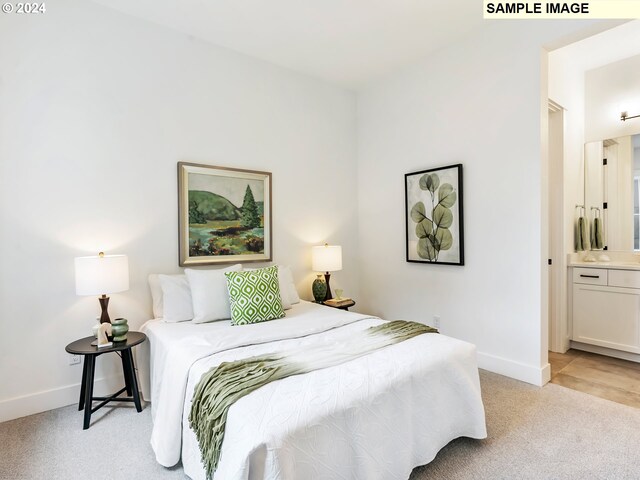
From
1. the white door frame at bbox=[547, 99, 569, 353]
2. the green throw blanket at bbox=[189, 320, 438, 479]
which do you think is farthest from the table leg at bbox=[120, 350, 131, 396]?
the white door frame at bbox=[547, 99, 569, 353]

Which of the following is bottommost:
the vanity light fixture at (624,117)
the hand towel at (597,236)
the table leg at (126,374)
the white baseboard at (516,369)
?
the white baseboard at (516,369)

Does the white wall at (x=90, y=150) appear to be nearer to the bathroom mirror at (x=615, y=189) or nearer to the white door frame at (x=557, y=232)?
the white door frame at (x=557, y=232)

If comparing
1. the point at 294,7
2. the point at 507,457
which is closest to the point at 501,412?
the point at 507,457

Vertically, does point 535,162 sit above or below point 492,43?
below

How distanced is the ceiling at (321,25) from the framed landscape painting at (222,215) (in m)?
1.17

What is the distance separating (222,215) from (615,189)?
403 cm

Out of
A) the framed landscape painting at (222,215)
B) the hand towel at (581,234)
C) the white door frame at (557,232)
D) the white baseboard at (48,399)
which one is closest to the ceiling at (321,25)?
the framed landscape painting at (222,215)

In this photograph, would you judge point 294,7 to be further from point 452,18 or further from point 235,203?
point 235,203

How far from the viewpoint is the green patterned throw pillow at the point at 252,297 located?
260 centimetres

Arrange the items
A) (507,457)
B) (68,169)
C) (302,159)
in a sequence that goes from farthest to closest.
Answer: (302,159) → (68,169) → (507,457)

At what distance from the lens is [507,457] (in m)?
1.90

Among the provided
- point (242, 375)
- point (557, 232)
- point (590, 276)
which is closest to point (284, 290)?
point (242, 375)

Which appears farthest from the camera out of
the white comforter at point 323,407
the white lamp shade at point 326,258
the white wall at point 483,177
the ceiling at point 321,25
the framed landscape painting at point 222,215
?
the white lamp shade at point 326,258

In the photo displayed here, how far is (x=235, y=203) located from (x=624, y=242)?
397 cm
